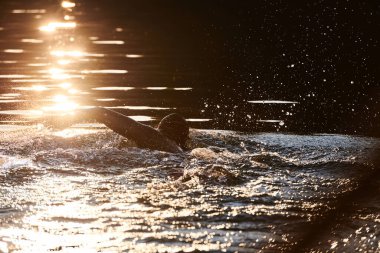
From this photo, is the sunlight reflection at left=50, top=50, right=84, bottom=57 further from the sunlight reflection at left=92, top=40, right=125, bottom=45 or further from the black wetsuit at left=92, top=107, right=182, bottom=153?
the black wetsuit at left=92, top=107, right=182, bottom=153

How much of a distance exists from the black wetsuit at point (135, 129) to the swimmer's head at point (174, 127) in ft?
1.32

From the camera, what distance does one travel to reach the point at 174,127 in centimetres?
1131

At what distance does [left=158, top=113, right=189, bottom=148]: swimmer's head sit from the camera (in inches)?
444

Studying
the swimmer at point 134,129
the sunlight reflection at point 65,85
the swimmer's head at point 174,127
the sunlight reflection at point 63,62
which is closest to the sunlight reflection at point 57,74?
the sunlight reflection at point 65,85

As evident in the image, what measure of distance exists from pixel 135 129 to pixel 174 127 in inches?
30.9

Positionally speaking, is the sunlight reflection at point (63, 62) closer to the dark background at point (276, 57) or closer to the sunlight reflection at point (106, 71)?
the sunlight reflection at point (106, 71)

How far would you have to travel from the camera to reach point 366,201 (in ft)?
27.1

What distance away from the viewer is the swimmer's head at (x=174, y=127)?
444 inches

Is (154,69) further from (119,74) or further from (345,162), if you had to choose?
(345,162)

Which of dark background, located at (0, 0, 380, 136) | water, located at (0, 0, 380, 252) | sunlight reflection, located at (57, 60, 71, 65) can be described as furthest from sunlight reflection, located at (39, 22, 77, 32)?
water, located at (0, 0, 380, 252)

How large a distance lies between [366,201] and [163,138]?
12.9 ft

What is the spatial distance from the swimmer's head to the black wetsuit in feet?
1.32

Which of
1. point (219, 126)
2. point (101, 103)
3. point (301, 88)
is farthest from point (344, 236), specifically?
point (301, 88)

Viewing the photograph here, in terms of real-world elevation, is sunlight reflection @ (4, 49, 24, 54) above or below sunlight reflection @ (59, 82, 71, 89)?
above
